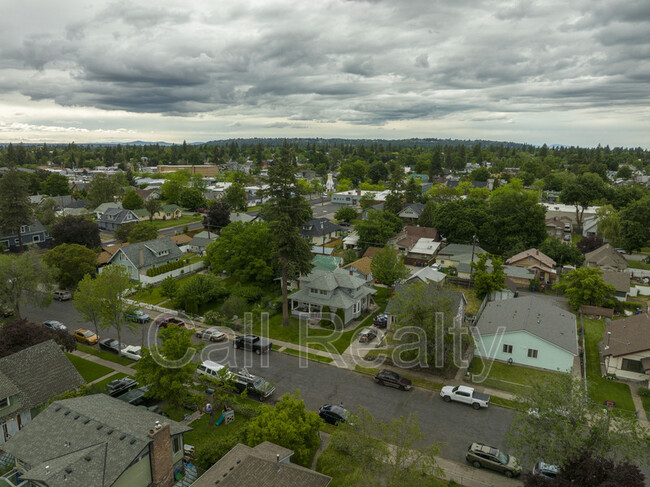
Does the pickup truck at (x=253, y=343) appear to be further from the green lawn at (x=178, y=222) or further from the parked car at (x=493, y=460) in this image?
the green lawn at (x=178, y=222)

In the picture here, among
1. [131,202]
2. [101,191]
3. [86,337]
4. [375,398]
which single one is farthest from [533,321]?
[101,191]

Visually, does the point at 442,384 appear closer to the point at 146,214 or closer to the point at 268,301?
the point at 268,301

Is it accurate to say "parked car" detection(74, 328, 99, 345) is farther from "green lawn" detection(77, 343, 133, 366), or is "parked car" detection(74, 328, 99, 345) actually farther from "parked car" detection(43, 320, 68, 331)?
"parked car" detection(43, 320, 68, 331)

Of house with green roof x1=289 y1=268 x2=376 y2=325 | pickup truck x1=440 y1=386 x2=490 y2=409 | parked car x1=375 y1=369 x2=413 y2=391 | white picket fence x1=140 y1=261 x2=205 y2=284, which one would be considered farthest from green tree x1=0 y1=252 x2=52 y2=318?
pickup truck x1=440 y1=386 x2=490 y2=409

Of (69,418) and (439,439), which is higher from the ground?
(69,418)

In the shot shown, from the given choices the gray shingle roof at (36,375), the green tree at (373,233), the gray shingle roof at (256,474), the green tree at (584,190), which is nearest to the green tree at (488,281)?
the green tree at (373,233)

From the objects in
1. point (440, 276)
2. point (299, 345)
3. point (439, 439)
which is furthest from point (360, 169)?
point (439, 439)

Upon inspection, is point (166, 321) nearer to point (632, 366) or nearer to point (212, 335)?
point (212, 335)
